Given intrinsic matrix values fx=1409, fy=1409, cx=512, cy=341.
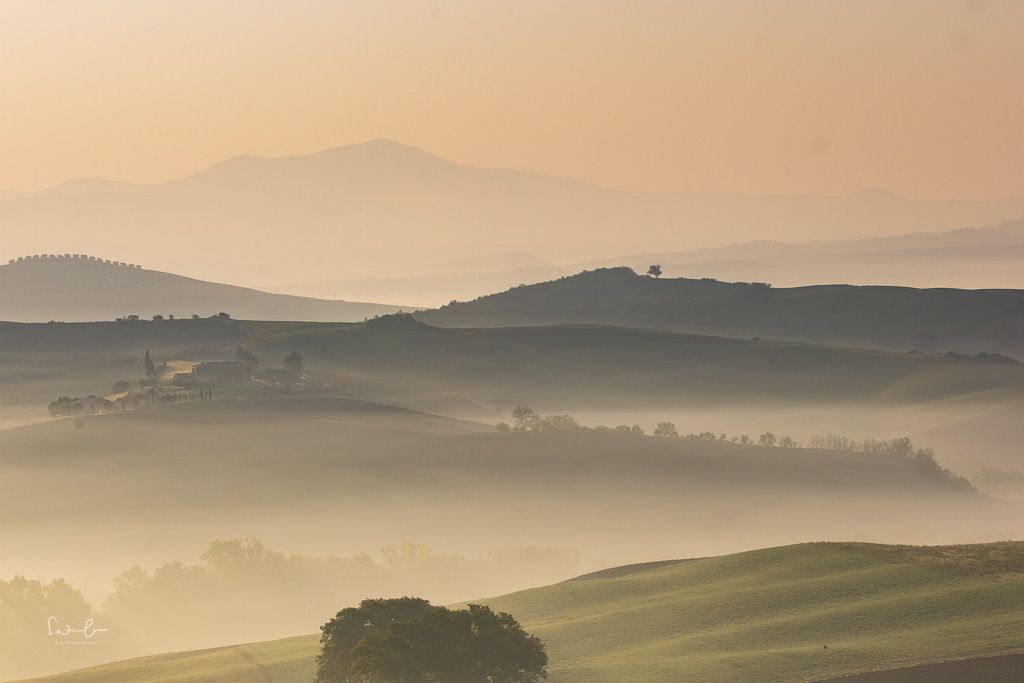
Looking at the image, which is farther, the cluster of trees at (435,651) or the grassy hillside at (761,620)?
the grassy hillside at (761,620)

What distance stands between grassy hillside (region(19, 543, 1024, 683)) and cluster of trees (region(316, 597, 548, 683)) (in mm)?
4149

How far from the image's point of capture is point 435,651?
7469cm

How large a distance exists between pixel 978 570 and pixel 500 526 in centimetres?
11327

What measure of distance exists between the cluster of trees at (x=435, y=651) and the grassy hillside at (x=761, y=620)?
415 cm

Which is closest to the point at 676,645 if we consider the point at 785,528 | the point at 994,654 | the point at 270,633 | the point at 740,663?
the point at 740,663

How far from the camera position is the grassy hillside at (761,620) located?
7675 centimetres

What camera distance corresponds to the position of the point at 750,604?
9088cm

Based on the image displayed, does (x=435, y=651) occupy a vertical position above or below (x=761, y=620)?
above

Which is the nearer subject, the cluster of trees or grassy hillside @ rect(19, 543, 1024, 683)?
the cluster of trees

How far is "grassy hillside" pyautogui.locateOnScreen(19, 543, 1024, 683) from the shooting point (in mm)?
76750

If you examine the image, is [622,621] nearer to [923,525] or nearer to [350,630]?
[350,630]

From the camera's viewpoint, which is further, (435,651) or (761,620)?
(761,620)

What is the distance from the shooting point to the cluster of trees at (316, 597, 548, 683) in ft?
242

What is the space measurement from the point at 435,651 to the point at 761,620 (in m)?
23.3
